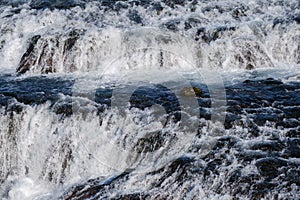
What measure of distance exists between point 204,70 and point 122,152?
4.19 m

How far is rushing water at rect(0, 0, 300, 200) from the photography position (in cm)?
752

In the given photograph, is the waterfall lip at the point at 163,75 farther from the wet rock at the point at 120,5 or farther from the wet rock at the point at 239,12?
the wet rock at the point at 239,12

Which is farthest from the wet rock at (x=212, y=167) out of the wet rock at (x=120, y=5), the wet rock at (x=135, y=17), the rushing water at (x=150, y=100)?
the wet rock at (x=120, y=5)

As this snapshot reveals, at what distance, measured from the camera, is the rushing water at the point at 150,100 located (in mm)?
7520

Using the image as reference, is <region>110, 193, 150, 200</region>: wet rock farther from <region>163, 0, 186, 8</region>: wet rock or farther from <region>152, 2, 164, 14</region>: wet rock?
<region>163, 0, 186, 8</region>: wet rock

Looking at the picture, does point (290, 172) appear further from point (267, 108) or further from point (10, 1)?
point (10, 1)

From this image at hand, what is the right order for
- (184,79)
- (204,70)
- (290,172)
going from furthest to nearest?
(204,70) → (184,79) → (290,172)

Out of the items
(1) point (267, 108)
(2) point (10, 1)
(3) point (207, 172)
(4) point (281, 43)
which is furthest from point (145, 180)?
(2) point (10, 1)

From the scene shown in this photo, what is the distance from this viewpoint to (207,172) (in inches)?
288

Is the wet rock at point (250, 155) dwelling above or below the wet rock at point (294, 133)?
below

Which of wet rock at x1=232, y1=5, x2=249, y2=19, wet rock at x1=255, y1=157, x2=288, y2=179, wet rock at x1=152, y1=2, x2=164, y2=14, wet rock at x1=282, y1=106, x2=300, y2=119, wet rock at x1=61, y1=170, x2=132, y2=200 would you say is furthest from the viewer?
wet rock at x1=152, y1=2, x2=164, y2=14

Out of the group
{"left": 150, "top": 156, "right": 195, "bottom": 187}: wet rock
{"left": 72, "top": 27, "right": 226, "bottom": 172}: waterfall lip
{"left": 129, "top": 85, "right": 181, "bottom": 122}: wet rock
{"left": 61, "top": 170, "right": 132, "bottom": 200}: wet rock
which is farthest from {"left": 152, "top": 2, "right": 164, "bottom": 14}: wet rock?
{"left": 150, "top": 156, "right": 195, "bottom": 187}: wet rock

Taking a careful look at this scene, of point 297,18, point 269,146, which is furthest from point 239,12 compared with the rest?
point 269,146

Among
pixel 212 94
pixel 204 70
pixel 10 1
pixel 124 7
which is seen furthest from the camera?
pixel 10 1
